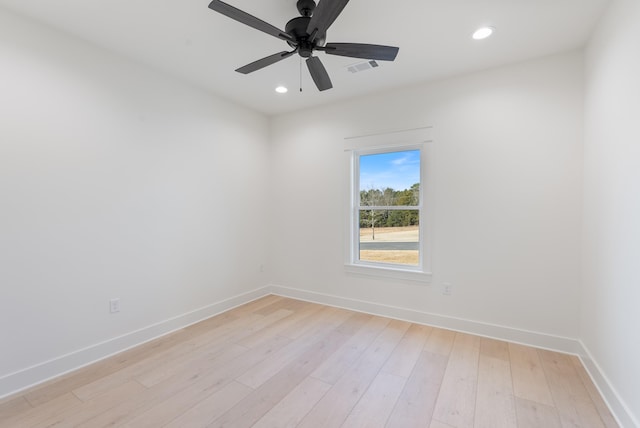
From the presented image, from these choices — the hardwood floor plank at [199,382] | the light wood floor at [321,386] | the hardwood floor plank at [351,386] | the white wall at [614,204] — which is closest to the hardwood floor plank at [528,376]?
the light wood floor at [321,386]

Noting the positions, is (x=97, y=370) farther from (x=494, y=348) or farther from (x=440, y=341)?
(x=494, y=348)

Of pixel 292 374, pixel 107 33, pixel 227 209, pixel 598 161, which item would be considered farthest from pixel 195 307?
pixel 598 161

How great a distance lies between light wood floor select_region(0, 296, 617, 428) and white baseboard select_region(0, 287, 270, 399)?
0.09m

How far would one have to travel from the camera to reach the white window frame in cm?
323

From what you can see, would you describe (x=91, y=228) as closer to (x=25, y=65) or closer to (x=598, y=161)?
(x=25, y=65)

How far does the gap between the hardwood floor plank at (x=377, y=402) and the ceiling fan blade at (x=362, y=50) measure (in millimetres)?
2373

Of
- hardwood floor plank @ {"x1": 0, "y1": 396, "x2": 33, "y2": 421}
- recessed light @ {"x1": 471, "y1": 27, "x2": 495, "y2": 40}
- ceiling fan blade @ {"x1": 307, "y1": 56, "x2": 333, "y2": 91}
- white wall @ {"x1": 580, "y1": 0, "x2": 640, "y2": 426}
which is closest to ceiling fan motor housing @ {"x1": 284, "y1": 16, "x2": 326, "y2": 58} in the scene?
ceiling fan blade @ {"x1": 307, "y1": 56, "x2": 333, "y2": 91}

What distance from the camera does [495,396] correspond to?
→ 201 cm

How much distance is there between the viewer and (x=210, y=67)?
2883mm

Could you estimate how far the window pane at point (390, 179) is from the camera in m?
3.43

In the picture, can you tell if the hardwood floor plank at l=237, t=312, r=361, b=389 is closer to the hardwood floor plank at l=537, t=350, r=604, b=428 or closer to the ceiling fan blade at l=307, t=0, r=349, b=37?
the hardwood floor plank at l=537, t=350, r=604, b=428

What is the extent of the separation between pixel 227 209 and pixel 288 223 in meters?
0.92

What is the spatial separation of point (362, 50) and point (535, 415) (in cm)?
265

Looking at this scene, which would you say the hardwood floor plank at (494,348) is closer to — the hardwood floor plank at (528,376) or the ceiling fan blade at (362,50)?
the hardwood floor plank at (528,376)
